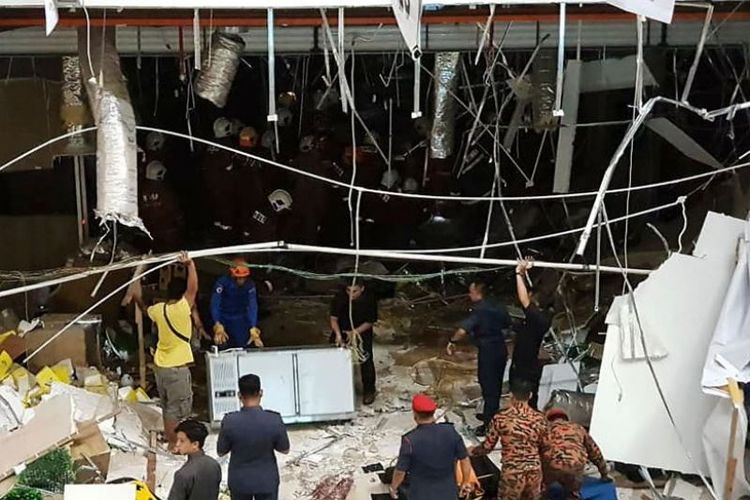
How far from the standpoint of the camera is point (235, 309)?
8156 millimetres

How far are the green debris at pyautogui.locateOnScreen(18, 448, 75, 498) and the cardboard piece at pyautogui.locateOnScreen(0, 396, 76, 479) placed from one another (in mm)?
91

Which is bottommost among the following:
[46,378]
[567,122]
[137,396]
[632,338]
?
[137,396]

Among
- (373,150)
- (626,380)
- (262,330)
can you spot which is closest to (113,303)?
(262,330)

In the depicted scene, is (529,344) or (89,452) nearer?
(89,452)

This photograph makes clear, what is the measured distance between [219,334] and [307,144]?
373 cm

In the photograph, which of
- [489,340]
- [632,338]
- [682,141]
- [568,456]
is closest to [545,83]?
[682,141]

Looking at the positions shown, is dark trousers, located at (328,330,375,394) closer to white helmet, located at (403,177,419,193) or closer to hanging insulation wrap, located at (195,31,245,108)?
hanging insulation wrap, located at (195,31,245,108)

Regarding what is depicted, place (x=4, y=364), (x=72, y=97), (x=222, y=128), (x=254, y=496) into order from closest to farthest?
(x=254, y=496)
(x=4, y=364)
(x=72, y=97)
(x=222, y=128)

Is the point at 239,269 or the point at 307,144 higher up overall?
the point at 307,144

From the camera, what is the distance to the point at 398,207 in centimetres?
1205

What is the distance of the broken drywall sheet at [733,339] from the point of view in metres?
6.08

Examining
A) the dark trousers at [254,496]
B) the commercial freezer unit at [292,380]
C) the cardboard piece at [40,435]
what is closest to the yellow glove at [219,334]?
the commercial freezer unit at [292,380]

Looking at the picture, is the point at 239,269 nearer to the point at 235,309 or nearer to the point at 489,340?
the point at 235,309

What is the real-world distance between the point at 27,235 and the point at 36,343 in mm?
3500
